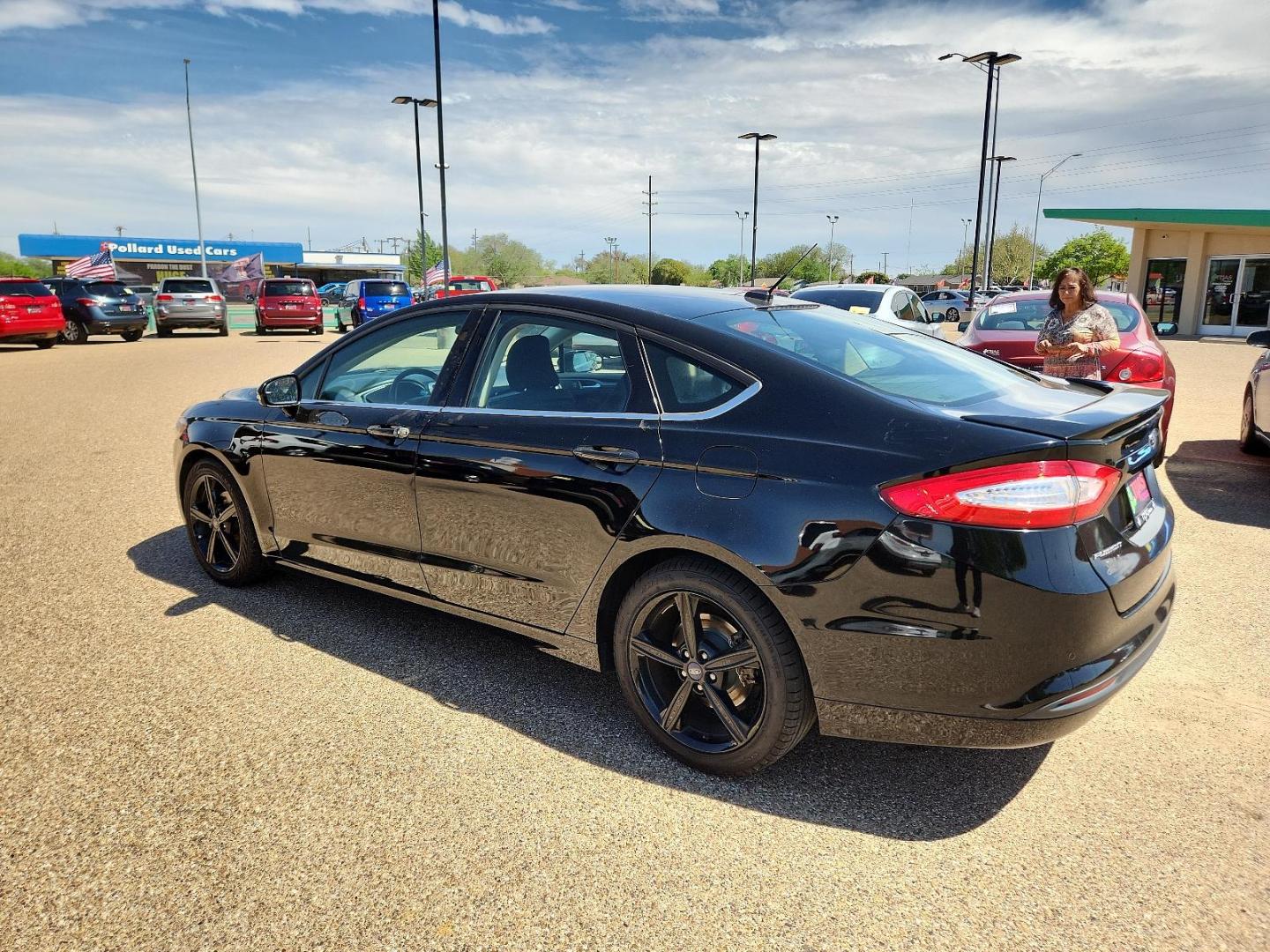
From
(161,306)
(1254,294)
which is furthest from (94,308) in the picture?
(1254,294)

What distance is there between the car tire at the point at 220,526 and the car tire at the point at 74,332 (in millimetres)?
23220

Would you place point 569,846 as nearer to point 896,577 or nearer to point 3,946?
point 896,577

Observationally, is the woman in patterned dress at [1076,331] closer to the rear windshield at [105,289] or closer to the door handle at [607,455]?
the door handle at [607,455]

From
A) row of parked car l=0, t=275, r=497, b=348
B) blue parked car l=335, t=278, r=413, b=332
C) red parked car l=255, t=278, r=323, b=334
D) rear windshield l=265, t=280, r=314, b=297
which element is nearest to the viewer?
row of parked car l=0, t=275, r=497, b=348

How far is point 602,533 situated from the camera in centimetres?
300

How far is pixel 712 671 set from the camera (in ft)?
9.30

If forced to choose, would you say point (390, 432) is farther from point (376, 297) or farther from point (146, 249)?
point (146, 249)

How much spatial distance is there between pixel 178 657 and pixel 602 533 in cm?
217

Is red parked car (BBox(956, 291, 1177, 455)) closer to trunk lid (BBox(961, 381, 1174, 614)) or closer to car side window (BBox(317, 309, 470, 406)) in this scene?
trunk lid (BBox(961, 381, 1174, 614))

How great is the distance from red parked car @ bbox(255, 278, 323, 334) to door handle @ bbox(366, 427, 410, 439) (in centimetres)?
2648

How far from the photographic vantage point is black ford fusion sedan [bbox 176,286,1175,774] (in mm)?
2400

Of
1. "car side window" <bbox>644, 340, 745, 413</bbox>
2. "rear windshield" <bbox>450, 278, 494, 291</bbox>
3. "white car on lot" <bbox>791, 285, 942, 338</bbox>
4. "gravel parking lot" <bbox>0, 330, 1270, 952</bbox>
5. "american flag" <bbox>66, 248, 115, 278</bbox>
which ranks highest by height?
"american flag" <bbox>66, 248, 115, 278</bbox>

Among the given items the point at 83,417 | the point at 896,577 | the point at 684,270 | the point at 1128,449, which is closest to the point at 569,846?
the point at 896,577

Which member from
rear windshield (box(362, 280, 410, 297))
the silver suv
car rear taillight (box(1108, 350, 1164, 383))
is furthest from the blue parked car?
car rear taillight (box(1108, 350, 1164, 383))
